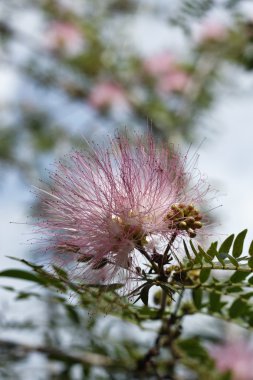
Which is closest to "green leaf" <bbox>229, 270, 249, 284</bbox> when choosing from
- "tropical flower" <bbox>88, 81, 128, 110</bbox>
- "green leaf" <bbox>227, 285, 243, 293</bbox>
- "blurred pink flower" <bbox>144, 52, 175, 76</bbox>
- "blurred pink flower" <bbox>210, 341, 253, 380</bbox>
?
"green leaf" <bbox>227, 285, 243, 293</bbox>

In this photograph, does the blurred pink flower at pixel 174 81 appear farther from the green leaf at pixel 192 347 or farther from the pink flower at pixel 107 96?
the green leaf at pixel 192 347

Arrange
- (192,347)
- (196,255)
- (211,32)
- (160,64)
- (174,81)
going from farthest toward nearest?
1. (160,64)
2. (174,81)
3. (211,32)
4. (192,347)
5. (196,255)

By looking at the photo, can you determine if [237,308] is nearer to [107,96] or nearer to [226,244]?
[226,244]

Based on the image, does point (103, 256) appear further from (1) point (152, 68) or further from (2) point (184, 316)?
(1) point (152, 68)

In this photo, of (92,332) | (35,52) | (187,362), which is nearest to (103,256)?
(187,362)

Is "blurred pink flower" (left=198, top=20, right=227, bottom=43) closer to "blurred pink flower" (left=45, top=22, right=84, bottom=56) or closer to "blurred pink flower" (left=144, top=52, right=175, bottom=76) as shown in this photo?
"blurred pink flower" (left=144, top=52, right=175, bottom=76)

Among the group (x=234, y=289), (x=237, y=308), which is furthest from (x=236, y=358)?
(x=234, y=289)
